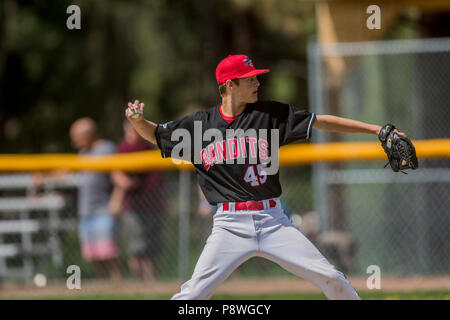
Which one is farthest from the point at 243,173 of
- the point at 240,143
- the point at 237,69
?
the point at 237,69

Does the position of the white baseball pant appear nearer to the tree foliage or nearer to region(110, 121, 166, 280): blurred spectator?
region(110, 121, 166, 280): blurred spectator

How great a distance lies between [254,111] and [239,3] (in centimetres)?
830

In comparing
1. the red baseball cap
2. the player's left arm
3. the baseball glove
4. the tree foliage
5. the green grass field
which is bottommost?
the green grass field

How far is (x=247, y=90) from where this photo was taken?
4.92 m

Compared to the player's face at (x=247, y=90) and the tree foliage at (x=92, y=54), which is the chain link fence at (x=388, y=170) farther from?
the tree foliage at (x=92, y=54)

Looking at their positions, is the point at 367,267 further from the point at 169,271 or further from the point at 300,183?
the point at 169,271

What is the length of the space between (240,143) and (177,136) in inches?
19.0

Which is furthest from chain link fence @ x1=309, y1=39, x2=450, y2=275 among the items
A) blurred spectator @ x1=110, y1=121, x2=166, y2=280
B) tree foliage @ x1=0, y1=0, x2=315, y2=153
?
tree foliage @ x1=0, y1=0, x2=315, y2=153

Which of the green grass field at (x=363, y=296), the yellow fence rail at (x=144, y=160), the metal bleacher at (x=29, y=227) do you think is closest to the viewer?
the green grass field at (x=363, y=296)

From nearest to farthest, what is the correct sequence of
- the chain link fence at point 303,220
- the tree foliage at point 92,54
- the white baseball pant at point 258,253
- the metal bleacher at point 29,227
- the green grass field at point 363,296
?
the white baseball pant at point 258,253 → the green grass field at point 363,296 → the chain link fence at point 303,220 → the metal bleacher at point 29,227 → the tree foliage at point 92,54

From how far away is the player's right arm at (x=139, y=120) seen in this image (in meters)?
4.92

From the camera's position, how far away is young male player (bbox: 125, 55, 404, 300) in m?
4.51

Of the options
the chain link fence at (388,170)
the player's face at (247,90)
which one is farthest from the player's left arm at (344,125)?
the chain link fence at (388,170)
